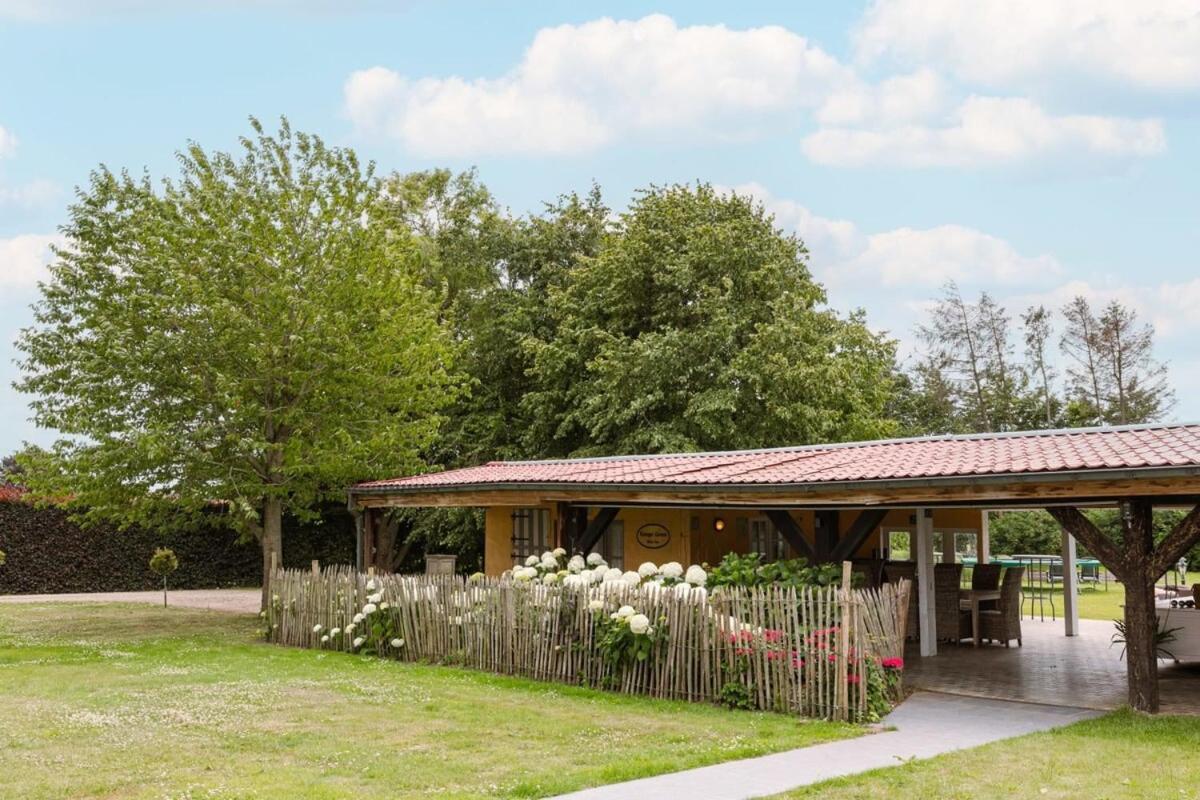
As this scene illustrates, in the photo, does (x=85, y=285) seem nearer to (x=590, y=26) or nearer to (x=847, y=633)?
(x=590, y=26)

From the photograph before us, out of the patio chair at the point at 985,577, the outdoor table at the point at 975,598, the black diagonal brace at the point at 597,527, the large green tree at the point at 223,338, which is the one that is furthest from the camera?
the large green tree at the point at 223,338

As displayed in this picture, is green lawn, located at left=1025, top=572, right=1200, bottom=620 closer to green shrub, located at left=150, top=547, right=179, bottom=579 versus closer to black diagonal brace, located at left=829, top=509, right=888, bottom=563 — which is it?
black diagonal brace, located at left=829, top=509, right=888, bottom=563

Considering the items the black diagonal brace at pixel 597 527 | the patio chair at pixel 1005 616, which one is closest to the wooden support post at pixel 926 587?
the patio chair at pixel 1005 616

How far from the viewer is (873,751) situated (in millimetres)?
7988

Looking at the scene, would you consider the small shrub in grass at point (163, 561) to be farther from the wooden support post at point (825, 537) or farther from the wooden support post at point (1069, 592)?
the wooden support post at point (1069, 592)

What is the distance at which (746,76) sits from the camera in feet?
62.3

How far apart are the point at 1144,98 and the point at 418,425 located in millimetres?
13295

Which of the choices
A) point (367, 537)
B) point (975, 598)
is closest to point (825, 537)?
point (975, 598)

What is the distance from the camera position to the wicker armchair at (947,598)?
15.3 m

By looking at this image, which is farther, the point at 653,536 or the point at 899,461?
the point at 653,536

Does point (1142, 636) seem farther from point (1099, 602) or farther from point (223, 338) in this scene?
point (1099, 602)

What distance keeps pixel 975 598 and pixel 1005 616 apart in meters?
0.45

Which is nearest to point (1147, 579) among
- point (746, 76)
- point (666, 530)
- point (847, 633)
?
point (847, 633)

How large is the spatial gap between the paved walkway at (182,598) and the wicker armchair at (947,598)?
12.4 metres
